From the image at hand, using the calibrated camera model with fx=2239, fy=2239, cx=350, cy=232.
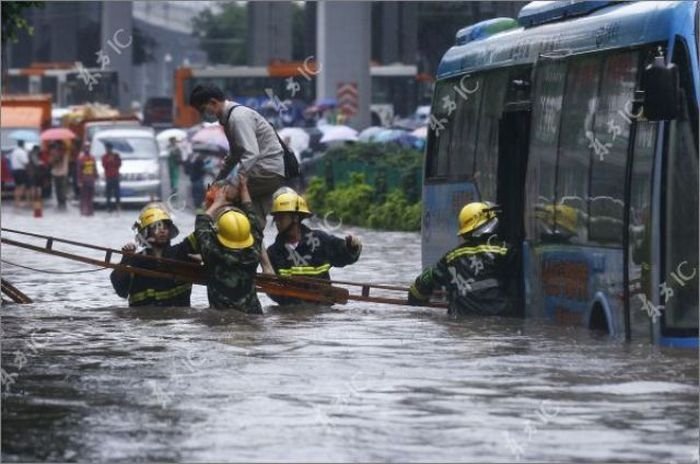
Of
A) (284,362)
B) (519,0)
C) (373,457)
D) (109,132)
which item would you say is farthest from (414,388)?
(109,132)

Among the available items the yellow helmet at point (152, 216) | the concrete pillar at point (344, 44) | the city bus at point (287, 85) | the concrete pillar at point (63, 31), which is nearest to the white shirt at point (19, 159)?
the concrete pillar at point (344, 44)

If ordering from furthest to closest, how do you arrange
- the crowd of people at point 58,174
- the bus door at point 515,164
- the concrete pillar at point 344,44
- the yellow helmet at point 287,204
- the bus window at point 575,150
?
1. the concrete pillar at point 344,44
2. the crowd of people at point 58,174
3. the yellow helmet at point 287,204
4. the bus door at point 515,164
5. the bus window at point 575,150

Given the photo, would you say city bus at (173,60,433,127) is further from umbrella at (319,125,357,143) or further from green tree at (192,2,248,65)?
green tree at (192,2,248,65)

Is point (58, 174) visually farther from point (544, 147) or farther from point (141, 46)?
point (141, 46)

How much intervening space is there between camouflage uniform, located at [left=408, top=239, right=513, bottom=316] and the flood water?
6.2 inches

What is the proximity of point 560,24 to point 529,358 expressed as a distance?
3.82 metres

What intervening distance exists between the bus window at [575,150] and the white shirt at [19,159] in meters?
37.0

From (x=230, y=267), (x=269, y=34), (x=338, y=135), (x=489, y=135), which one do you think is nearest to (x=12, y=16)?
(x=489, y=135)

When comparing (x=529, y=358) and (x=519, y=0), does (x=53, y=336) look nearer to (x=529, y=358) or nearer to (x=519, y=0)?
(x=529, y=358)

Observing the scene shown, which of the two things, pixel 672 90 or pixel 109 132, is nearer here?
pixel 672 90

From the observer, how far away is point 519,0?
42969 mm

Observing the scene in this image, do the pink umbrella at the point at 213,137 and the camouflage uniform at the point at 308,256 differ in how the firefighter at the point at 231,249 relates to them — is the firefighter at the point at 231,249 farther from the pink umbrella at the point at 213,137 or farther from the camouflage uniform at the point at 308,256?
the pink umbrella at the point at 213,137

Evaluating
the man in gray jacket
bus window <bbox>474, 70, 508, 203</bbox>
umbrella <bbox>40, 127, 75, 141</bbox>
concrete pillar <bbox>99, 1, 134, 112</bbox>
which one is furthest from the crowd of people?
concrete pillar <bbox>99, 1, 134, 112</bbox>

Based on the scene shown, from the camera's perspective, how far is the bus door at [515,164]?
1654cm
